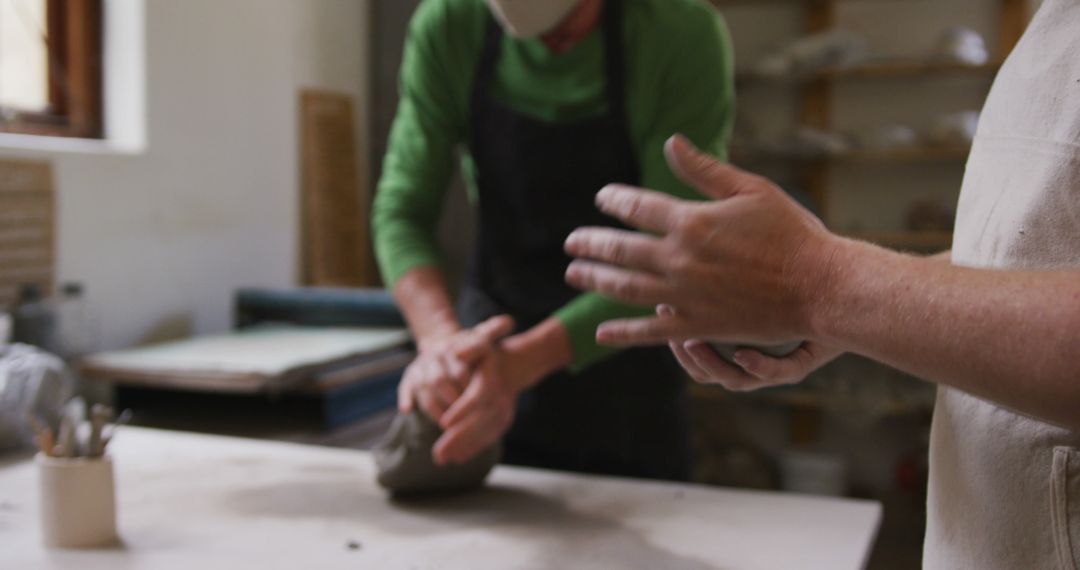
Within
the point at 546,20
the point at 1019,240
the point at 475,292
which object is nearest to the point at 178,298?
the point at 475,292

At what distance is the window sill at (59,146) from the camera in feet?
7.17

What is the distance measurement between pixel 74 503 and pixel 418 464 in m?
0.43

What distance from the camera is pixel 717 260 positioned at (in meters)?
0.71

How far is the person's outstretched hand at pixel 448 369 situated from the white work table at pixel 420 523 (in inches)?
5.5

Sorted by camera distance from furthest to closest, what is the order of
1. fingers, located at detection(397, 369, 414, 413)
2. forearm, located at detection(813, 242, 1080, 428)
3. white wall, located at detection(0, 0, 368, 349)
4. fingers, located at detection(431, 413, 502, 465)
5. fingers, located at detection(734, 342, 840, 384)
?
white wall, located at detection(0, 0, 368, 349), fingers, located at detection(397, 369, 414, 413), fingers, located at detection(431, 413, 502, 465), fingers, located at detection(734, 342, 840, 384), forearm, located at detection(813, 242, 1080, 428)

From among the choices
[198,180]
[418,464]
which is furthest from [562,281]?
[198,180]

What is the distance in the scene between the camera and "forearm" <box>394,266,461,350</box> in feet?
4.97

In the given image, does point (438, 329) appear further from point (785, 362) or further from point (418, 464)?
point (785, 362)

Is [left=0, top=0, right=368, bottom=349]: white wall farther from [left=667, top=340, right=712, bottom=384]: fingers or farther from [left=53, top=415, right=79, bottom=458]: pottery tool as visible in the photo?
[left=667, top=340, right=712, bottom=384]: fingers

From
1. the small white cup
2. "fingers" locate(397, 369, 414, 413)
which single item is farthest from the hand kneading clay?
the small white cup

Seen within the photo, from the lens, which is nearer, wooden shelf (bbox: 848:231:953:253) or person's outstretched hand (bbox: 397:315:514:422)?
A: person's outstretched hand (bbox: 397:315:514:422)

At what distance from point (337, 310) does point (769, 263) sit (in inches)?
83.7

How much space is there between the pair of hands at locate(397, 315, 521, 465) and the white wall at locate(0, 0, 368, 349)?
4.41 ft

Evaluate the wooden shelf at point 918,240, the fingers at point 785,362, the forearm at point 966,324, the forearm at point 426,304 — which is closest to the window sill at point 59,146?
the forearm at point 426,304
